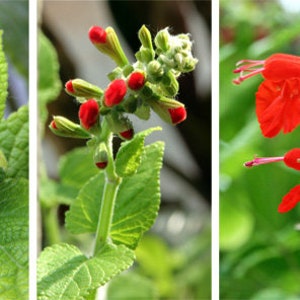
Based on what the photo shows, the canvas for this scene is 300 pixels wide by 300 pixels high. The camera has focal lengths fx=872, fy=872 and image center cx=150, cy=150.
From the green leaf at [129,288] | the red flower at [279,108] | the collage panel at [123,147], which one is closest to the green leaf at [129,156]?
the collage panel at [123,147]

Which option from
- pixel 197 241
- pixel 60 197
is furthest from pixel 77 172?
pixel 197 241

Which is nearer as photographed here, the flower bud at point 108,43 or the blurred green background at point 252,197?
the flower bud at point 108,43

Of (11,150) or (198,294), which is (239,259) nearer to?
(198,294)

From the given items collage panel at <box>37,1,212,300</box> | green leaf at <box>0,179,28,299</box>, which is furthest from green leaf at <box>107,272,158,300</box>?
green leaf at <box>0,179,28,299</box>

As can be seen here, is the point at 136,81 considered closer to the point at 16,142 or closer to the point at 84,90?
the point at 84,90

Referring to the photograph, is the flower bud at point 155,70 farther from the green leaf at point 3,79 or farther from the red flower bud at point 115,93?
the green leaf at point 3,79

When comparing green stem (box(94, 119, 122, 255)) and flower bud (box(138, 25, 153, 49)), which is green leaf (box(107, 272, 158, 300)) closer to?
green stem (box(94, 119, 122, 255))
